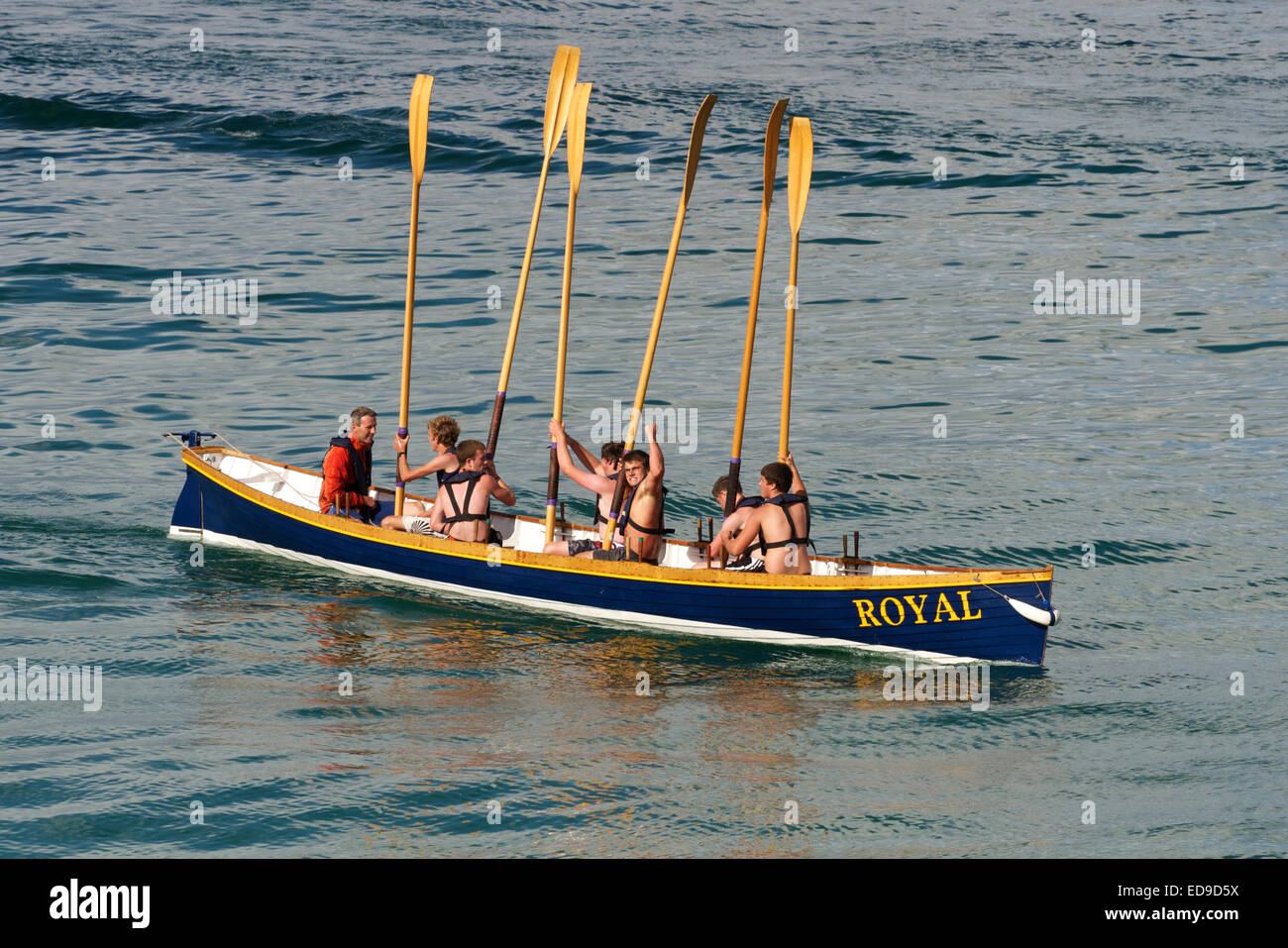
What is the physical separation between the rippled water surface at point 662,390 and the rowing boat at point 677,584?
0.79 feet

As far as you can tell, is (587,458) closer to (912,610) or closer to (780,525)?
(780,525)

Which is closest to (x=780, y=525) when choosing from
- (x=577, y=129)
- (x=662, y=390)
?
(x=577, y=129)

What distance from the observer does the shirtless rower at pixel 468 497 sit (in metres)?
14.0

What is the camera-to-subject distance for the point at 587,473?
14.0 m

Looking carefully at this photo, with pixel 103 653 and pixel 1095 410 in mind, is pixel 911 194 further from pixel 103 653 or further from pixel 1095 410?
pixel 103 653

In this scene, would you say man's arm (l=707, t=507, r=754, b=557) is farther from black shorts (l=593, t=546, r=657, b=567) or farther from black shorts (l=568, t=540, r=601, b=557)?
black shorts (l=568, t=540, r=601, b=557)

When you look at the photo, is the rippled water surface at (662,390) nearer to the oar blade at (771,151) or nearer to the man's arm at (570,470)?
the man's arm at (570,470)

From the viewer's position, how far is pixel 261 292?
26.9 m

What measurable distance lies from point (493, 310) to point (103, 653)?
13837mm

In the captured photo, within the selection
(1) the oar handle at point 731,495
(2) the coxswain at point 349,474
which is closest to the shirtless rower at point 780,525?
(1) the oar handle at point 731,495

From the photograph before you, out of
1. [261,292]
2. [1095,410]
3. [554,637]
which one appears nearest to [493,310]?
[261,292]

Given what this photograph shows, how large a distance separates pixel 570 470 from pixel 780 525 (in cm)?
197

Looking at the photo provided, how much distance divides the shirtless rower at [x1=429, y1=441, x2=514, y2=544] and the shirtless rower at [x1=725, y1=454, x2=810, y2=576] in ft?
8.20

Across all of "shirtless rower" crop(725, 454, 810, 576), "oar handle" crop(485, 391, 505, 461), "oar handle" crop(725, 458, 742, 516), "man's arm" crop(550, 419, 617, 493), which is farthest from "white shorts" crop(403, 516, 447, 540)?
"shirtless rower" crop(725, 454, 810, 576)
